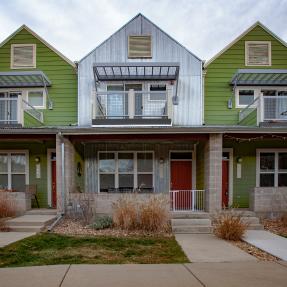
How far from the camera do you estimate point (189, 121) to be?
47.0 feet

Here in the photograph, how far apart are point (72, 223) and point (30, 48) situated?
29.0 feet

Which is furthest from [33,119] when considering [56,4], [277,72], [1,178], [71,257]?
[277,72]

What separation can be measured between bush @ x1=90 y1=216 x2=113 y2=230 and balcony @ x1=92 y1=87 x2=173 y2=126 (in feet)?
13.1

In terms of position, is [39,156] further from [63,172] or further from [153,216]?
[153,216]

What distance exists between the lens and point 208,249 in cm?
736

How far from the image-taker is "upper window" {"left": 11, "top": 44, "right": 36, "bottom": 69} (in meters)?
14.7

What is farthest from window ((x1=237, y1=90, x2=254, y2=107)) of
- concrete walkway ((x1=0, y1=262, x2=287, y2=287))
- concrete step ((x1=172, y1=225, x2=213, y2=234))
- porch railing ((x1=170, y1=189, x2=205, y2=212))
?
concrete walkway ((x1=0, y1=262, x2=287, y2=287))

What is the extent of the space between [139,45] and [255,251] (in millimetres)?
10528

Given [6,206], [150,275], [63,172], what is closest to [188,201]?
[63,172]

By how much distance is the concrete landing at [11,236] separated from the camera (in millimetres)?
7949

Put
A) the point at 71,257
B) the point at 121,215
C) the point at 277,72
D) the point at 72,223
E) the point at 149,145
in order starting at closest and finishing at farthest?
1. the point at 71,257
2. the point at 121,215
3. the point at 72,223
4. the point at 277,72
5. the point at 149,145

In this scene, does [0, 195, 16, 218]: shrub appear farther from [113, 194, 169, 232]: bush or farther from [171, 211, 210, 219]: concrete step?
[171, 211, 210, 219]: concrete step

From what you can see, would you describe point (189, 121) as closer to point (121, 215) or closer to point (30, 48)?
point (121, 215)

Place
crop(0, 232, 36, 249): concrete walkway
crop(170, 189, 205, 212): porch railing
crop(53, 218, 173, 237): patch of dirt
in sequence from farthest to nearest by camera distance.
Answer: crop(170, 189, 205, 212): porch railing → crop(53, 218, 173, 237): patch of dirt → crop(0, 232, 36, 249): concrete walkway
